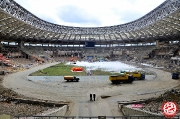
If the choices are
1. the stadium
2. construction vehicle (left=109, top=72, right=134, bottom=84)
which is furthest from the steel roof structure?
construction vehicle (left=109, top=72, right=134, bottom=84)

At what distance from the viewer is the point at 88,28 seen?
80125 mm

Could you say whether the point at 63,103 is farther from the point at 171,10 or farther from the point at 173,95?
the point at 171,10

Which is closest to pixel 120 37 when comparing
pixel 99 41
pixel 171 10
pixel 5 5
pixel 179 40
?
pixel 99 41

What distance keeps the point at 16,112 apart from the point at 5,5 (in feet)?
82.1

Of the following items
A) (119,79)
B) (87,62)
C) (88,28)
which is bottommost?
(119,79)

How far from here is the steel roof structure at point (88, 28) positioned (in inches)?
1572

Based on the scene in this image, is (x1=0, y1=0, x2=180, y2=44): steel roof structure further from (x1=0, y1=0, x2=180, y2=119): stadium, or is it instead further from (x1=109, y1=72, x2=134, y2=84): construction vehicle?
(x1=109, y1=72, x2=134, y2=84): construction vehicle

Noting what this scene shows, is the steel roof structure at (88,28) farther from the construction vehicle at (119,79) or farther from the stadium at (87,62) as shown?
the construction vehicle at (119,79)

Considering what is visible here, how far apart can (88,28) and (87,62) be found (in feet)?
47.5

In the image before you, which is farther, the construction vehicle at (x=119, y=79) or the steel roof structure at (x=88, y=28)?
the steel roof structure at (x=88, y=28)

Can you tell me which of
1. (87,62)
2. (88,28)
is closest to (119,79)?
(87,62)

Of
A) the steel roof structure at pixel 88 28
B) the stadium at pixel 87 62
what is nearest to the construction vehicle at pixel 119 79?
the stadium at pixel 87 62

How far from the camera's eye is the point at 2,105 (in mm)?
16641

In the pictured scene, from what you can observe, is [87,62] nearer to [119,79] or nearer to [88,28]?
[88,28]
